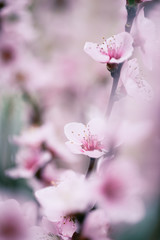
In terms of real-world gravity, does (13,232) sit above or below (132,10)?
below

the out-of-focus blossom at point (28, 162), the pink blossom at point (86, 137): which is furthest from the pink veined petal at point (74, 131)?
the out-of-focus blossom at point (28, 162)

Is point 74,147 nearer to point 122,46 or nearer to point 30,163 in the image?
point 122,46

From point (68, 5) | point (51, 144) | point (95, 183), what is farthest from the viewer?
point (68, 5)

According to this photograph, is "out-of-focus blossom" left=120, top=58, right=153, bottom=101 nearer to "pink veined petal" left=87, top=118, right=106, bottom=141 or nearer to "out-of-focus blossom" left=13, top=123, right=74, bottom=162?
"pink veined petal" left=87, top=118, right=106, bottom=141

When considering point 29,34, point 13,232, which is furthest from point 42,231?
point 29,34

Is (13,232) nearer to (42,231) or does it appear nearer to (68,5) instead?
(42,231)

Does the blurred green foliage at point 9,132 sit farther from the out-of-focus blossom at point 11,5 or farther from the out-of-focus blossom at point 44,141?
the out-of-focus blossom at point 11,5
